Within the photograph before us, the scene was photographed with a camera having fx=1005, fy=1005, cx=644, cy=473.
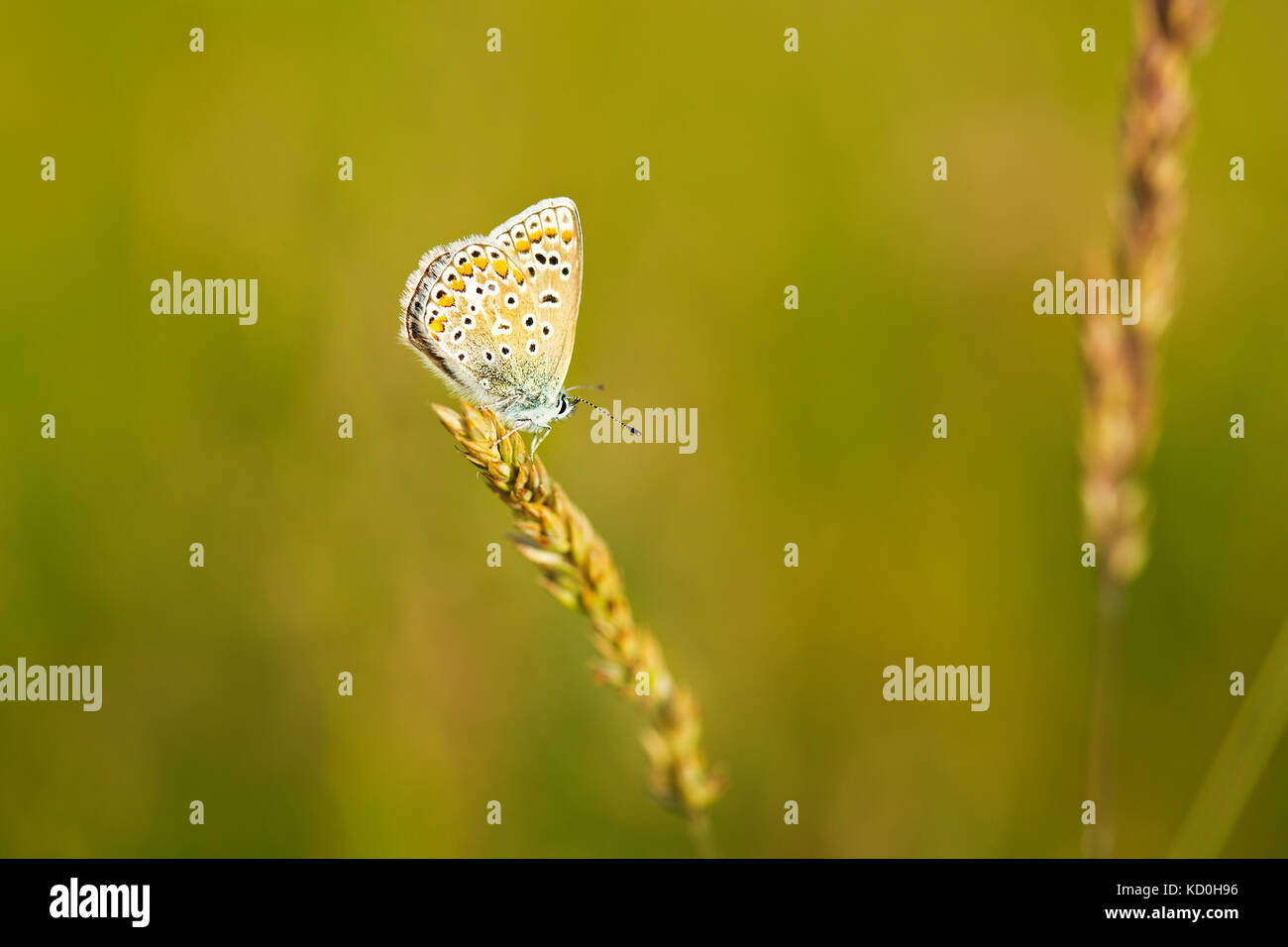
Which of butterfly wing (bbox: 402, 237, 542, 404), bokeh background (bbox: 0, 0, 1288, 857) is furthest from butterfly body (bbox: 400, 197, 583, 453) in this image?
bokeh background (bbox: 0, 0, 1288, 857)

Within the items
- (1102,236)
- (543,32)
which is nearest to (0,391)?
(543,32)

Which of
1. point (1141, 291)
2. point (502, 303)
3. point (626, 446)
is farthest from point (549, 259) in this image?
point (1141, 291)

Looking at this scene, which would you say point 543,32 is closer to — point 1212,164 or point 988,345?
point 988,345

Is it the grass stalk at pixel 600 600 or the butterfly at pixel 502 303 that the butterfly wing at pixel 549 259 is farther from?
the grass stalk at pixel 600 600

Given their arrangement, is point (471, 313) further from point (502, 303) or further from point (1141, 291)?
point (1141, 291)

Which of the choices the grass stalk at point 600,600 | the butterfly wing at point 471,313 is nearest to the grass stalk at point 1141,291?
the grass stalk at point 600,600

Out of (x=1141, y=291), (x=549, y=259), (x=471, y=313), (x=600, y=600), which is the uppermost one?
(x=549, y=259)

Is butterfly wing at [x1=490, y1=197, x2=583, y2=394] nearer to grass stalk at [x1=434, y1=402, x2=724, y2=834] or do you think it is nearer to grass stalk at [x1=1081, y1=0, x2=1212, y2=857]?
grass stalk at [x1=434, y1=402, x2=724, y2=834]
